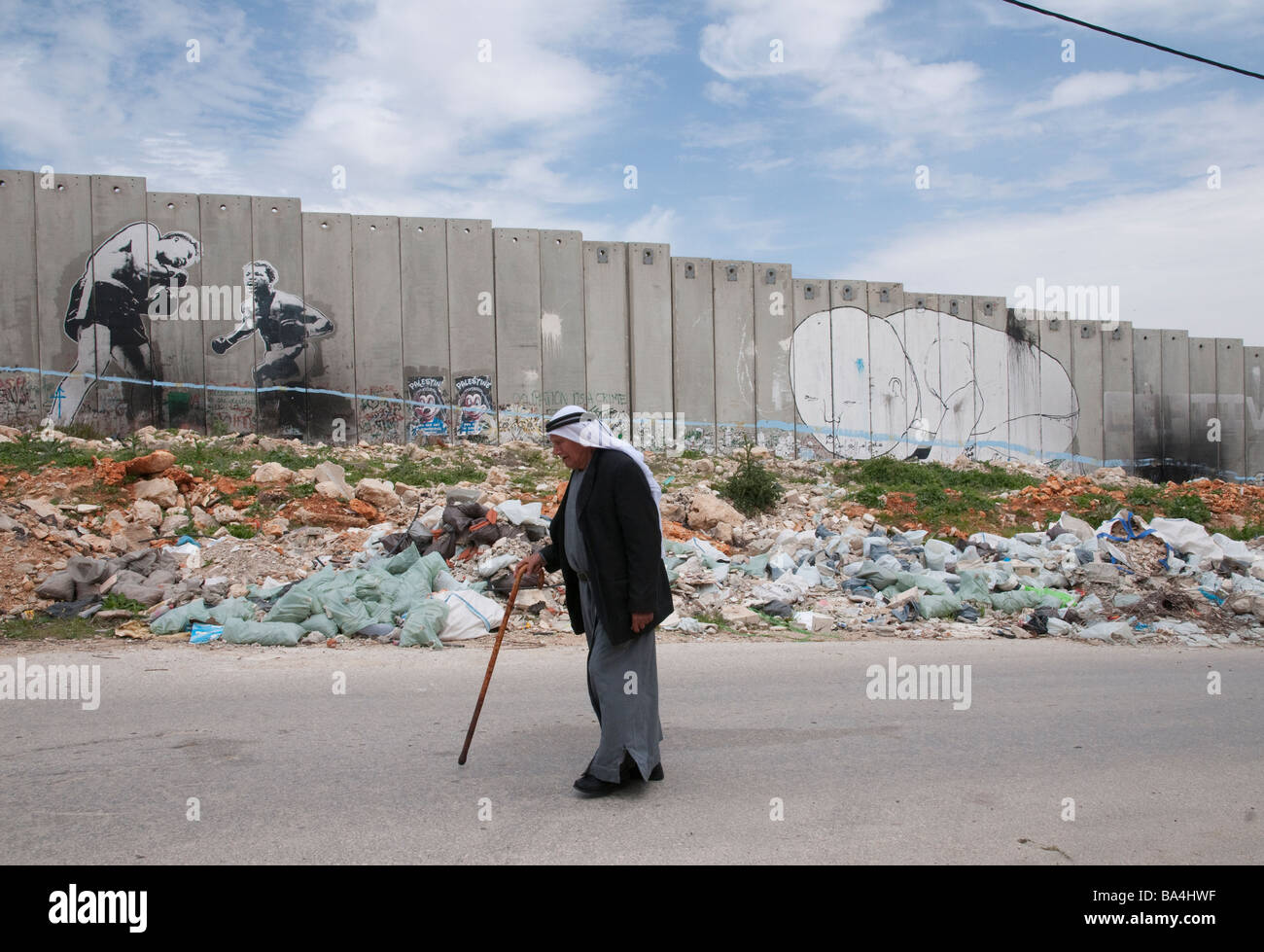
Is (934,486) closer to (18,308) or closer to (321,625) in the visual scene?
(321,625)

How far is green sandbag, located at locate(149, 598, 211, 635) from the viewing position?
7.69 meters

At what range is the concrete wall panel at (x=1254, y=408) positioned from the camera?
23109 millimetres

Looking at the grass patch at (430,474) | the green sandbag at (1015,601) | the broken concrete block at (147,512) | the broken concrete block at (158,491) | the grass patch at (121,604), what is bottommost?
the green sandbag at (1015,601)

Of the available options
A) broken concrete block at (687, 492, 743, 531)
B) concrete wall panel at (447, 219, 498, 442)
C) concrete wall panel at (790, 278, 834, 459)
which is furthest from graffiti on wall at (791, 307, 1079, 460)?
broken concrete block at (687, 492, 743, 531)

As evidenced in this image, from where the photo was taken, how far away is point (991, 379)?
2067cm

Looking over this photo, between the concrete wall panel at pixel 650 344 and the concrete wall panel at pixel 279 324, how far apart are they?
20.5 feet

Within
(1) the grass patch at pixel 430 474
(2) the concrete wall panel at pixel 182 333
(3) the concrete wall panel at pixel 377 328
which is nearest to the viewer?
(1) the grass patch at pixel 430 474

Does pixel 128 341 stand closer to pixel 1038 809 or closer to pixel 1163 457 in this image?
pixel 1038 809

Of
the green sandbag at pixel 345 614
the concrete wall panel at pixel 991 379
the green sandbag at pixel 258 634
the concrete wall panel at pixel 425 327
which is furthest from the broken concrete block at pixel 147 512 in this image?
the concrete wall panel at pixel 991 379

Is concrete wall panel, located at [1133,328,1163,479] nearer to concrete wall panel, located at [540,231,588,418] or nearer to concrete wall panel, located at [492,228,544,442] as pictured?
concrete wall panel, located at [540,231,588,418]

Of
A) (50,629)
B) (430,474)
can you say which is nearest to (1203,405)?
(430,474)

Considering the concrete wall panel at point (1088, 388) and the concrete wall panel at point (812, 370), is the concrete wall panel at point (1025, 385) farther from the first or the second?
the concrete wall panel at point (812, 370)

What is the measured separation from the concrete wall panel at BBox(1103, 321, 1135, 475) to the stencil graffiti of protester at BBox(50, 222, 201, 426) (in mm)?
20918

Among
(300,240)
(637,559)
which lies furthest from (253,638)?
(300,240)
